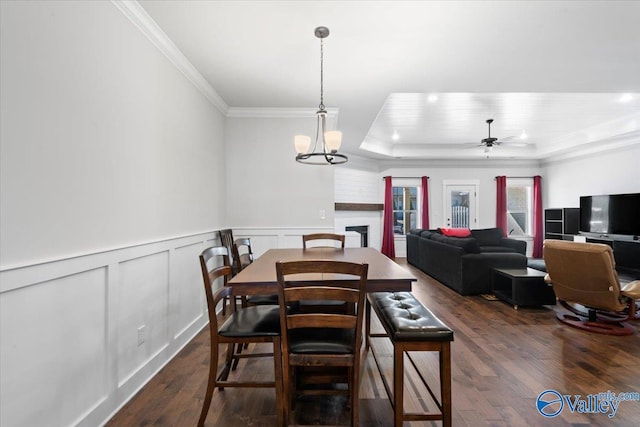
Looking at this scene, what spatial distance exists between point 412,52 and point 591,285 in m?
→ 2.87

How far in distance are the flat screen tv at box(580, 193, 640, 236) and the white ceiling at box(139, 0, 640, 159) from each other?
6.42 feet

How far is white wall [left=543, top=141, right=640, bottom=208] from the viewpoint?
569 centimetres

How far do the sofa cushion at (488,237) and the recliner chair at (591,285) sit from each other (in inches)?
113

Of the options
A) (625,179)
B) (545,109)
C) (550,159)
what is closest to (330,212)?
(545,109)

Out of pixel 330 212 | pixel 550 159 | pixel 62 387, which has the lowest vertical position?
pixel 62 387

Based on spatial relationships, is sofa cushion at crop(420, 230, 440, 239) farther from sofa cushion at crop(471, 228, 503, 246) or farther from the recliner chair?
the recliner chair

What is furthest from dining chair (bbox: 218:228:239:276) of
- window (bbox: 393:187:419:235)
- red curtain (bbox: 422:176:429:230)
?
red curtain (bbox: 422:176:429:230)

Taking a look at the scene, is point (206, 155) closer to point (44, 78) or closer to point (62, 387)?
point (44, 78)

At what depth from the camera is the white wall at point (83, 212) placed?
126cm

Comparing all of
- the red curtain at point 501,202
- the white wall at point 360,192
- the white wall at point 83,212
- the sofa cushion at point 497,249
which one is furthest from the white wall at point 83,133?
the red curtain at point 501,202

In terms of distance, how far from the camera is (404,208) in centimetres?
803

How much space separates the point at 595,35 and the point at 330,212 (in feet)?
10.1

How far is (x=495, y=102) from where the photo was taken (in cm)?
432

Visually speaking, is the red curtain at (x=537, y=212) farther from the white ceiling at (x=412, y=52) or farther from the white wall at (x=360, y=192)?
the white wall at (x=360, y=192)
